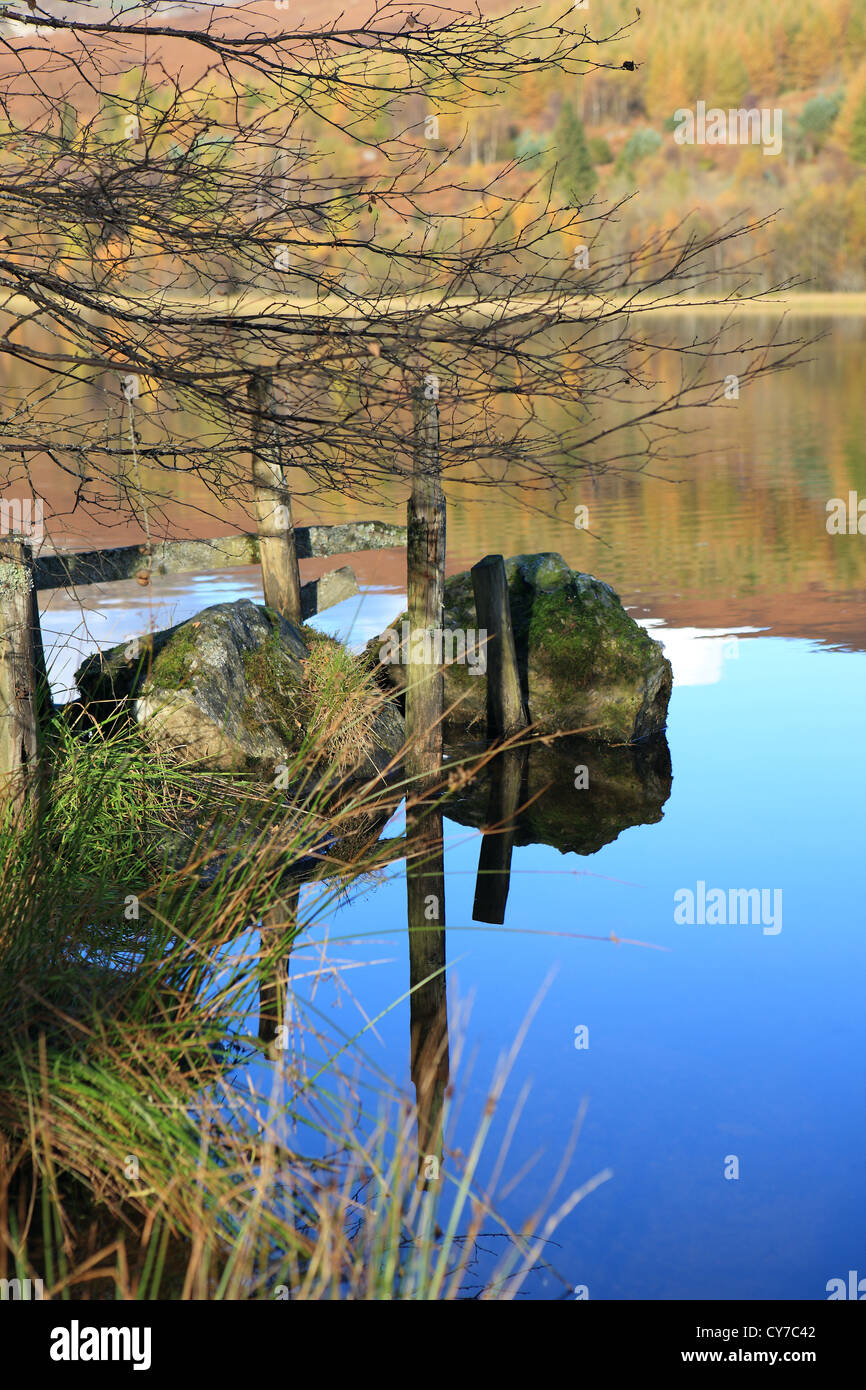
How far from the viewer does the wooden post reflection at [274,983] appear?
4.87 metres

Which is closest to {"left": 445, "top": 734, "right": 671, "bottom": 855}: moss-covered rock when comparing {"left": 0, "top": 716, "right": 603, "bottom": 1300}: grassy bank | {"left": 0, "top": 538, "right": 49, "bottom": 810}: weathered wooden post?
{"left": 0, "top": 538, "right": 49, "bottom": 810}: weathered wooden post

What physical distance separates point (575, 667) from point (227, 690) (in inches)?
136

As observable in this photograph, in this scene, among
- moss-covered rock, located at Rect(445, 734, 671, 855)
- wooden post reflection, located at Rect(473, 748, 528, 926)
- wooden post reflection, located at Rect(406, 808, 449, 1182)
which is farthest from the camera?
moss-covered rock, located at Rect(445, 734, 671, 855)

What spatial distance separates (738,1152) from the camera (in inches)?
215

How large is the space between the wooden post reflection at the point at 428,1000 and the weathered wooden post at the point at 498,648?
2.08 m

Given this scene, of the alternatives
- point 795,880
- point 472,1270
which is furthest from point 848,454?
point 472,1270

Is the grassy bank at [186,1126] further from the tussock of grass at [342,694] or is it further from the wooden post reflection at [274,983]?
the tussock of grass at [342,694]

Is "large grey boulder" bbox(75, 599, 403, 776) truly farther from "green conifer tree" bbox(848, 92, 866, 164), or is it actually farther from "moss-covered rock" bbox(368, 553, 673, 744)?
"green conifer tree" bbox(848, 92, 866, 164)

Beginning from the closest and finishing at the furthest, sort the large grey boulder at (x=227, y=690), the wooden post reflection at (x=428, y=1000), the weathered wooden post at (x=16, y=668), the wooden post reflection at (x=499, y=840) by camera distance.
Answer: the wooden post reflection at (x=428, y=1000) < the weathered wooden post at (x=16, y=668) < the wooden post reflection at (x=499, y=840) < the large grey boulder at (x=227, y=690)

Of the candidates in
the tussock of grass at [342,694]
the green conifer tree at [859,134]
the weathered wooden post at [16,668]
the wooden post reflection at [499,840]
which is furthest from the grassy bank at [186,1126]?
the green conifer tree at [859,134]

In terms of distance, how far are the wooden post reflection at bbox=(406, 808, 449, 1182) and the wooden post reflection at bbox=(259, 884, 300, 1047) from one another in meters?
0.52

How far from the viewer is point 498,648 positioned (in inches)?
441

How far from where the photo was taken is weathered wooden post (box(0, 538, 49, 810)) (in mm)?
7027
